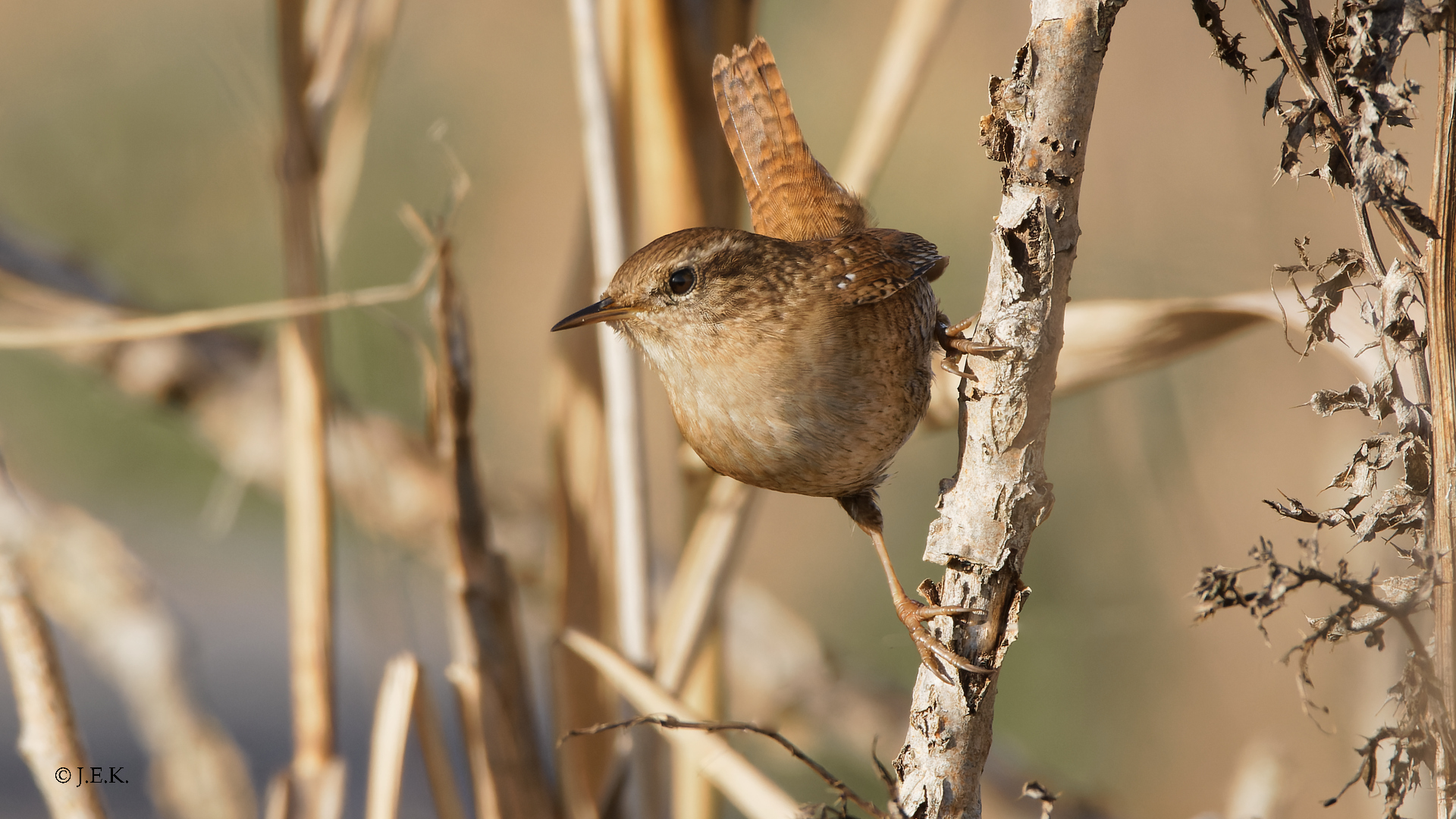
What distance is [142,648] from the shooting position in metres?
1.84

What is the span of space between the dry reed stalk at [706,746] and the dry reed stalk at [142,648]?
2.65 ft

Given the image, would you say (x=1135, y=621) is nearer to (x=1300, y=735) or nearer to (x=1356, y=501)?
(x=1300, y=735)

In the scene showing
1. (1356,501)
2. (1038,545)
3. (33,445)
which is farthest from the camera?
(33,445)

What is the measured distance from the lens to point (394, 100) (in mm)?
5102

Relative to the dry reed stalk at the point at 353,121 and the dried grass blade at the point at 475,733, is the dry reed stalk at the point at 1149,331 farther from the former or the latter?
the dry reed stalk at the point at 353,121

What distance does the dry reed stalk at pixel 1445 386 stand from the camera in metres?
0.64

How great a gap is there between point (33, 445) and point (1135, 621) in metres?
5.05

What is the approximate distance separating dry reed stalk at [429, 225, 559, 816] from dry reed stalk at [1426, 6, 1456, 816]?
1063 millimetres

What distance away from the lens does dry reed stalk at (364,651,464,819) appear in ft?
4.11

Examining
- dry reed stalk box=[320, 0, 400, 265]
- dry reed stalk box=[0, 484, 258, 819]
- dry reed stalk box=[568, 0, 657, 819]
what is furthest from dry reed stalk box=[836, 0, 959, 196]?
dry reed stalk box=[0, 484, 258, 819]

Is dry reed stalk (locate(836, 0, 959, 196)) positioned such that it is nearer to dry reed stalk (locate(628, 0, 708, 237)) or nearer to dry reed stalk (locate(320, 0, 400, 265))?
dry reed stalk (locate(628, 0, 708, 237))

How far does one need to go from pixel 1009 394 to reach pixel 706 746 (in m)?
0.70

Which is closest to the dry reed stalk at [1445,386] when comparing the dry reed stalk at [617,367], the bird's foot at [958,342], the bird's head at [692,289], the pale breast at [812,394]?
the bird's foot at [958,342]

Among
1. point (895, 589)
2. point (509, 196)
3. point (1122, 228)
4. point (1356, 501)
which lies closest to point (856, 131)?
point (895, 589)
